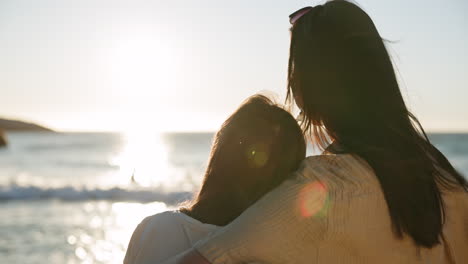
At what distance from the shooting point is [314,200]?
111cm

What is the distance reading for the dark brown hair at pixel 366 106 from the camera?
1.28 metres

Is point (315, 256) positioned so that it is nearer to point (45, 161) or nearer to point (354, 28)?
point (354, 28)

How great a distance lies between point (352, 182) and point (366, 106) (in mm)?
279

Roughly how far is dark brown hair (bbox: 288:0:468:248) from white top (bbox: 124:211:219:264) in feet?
2.11

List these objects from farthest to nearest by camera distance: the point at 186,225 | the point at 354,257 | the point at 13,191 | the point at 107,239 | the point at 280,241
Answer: the point at 13,191
the point at 107,239
the point at 186,225
the point at 354,257
the point at 280,241

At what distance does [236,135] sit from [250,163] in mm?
120

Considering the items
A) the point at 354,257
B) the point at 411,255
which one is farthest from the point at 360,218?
the point at 411,255

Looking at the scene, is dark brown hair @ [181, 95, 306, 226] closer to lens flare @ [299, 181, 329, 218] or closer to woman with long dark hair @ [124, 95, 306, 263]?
woman with long dark hair @ [124, 95, 306, 263]

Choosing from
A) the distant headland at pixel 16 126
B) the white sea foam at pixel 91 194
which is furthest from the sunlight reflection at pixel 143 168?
the distant headland at pixel 16 126

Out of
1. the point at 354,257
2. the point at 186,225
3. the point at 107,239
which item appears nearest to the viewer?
the point at 354,257

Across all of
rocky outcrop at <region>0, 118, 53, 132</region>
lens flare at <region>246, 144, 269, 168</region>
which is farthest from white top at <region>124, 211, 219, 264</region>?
rocky outcrop at <region>0, 118, 53, 132</region>

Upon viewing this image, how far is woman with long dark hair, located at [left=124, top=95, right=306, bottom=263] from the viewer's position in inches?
72.4

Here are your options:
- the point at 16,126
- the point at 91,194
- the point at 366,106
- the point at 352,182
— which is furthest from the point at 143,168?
the point at 16,126

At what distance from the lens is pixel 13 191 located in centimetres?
1466
